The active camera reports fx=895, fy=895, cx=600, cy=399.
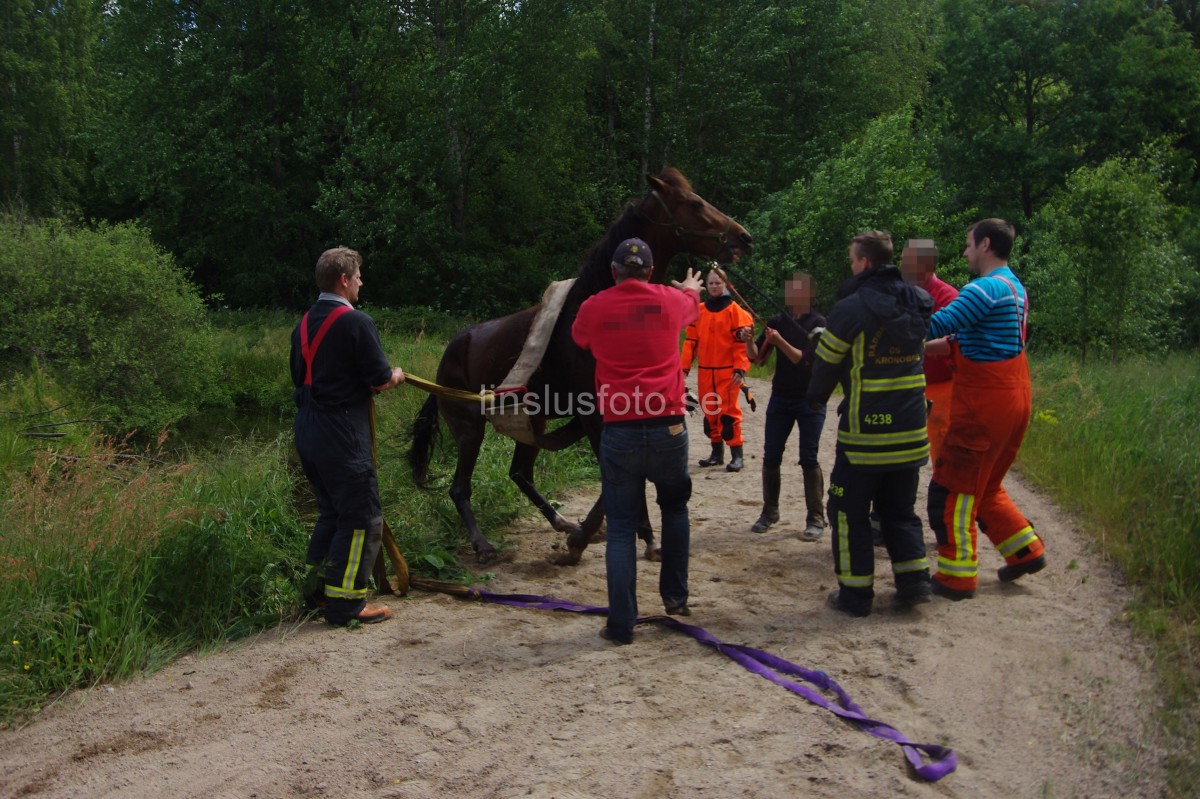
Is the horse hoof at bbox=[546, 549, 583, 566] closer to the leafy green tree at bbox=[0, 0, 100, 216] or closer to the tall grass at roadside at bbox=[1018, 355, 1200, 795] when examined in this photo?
the tall grass at roadside at bbox=[1018, 355, 1200, 795]

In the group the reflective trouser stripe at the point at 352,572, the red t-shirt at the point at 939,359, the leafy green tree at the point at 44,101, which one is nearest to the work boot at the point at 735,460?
the red t-shirt at the point at 939,359

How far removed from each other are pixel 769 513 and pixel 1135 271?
1374 centimetres

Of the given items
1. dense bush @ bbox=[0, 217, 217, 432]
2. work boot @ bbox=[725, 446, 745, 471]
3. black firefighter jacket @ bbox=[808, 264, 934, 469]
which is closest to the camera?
black firefighter jacket @ bbox=[808, 264, 934, 469]

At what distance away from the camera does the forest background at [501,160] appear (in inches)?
682

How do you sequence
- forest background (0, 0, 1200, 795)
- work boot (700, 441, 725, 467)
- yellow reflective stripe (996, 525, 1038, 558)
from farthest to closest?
forest background (0, 0, 1200, 795), work boot (700, 441, 725, 467), yellow reflective stripe (996, 525, 1038, 558)

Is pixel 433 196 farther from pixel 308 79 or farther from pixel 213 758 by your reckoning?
pixel 213 758

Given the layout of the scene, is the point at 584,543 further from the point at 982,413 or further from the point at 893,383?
the point at 982,413

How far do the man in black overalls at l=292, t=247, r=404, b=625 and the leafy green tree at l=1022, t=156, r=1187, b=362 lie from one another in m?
15.9

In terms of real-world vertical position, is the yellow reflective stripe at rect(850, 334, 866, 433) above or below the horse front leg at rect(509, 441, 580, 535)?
above

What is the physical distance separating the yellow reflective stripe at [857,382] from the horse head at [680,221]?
1259 millimetres

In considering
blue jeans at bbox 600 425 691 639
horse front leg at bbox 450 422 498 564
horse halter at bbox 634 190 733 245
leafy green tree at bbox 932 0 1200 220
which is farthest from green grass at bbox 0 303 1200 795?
leafy green tree at bbox 932 0 1200 220

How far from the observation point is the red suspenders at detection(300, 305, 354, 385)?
498 cm

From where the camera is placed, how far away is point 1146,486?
6.44 m

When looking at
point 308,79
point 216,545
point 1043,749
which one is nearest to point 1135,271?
point 1043,749
